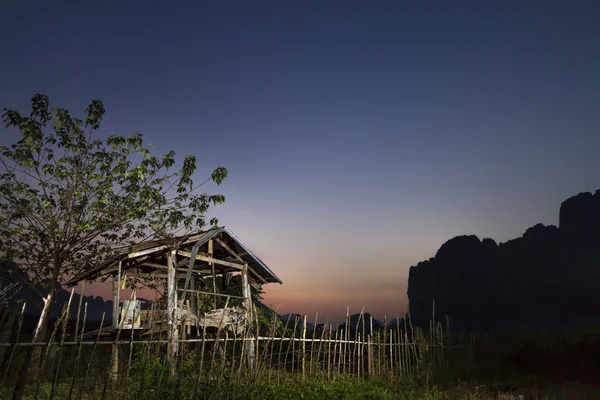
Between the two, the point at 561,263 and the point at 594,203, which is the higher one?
the point at 594,203

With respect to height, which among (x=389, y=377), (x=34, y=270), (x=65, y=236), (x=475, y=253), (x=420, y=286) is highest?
(x=475, y=253)

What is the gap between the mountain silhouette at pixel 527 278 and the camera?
78.6 meters

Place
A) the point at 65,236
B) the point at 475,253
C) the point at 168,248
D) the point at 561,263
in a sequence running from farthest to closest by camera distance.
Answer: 1. the point at 475,253
2. the point at 561,263
3. the point at 65,236
4. the point at 168,248

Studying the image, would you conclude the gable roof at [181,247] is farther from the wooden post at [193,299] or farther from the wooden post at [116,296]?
the wooden post at [193,299]

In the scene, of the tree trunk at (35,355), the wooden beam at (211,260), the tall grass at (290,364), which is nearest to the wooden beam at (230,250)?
the wooden beam at (211,260)

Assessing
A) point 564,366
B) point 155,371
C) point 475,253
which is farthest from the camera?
point 475,253

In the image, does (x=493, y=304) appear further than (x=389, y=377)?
Yes

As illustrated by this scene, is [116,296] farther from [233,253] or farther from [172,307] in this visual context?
[233,253]

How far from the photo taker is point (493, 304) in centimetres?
8594

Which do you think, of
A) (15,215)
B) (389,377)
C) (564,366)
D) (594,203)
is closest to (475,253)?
(594,203)

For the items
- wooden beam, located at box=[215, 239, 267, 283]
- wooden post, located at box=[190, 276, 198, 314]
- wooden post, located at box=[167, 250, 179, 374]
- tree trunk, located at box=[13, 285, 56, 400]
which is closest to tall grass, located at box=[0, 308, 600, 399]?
tree trunk, located at box=[13, 285, 56, 400]

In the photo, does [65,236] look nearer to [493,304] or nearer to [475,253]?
[493,304]

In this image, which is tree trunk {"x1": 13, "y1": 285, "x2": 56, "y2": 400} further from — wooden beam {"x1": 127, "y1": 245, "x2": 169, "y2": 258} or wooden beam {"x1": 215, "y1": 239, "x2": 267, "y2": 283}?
wooden beam {"x1": 215, "y1": 239, "x2": 267, "y2": 283}

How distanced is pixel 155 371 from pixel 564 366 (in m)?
18.2
